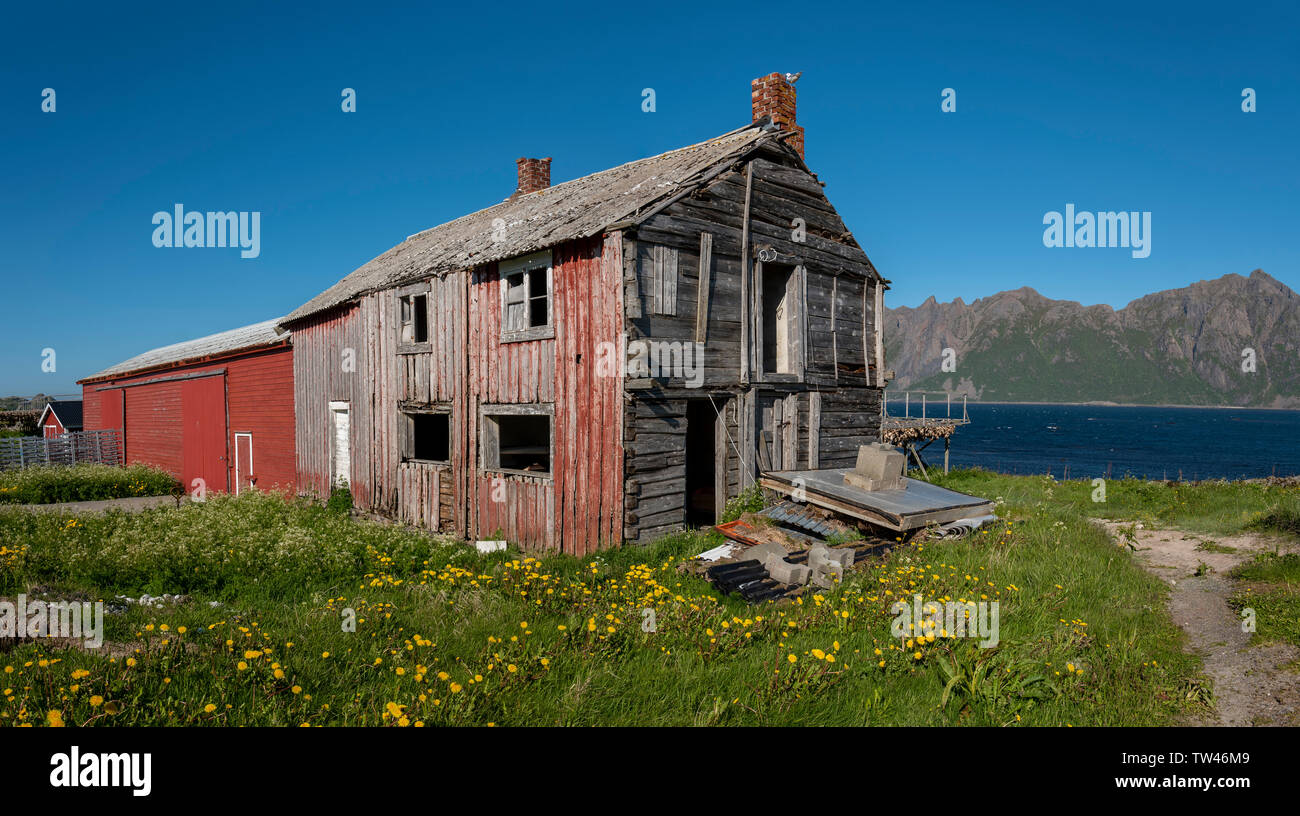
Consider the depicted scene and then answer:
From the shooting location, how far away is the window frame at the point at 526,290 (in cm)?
1218

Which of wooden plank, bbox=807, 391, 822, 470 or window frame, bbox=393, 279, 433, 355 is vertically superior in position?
window frame, bbox=393, 279, 433, 355

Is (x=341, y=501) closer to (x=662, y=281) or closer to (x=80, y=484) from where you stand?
(x=80, y=484)

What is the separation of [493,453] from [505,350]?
2.22 metres

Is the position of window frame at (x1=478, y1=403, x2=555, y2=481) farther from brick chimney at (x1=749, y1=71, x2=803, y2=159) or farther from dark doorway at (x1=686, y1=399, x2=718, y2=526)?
brick chimney at (x1=749, y1=71, x2=803, y2=159)

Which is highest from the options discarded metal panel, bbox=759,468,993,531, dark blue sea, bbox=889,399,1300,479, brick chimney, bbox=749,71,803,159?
brick chimney, bbox=749,71,803,159

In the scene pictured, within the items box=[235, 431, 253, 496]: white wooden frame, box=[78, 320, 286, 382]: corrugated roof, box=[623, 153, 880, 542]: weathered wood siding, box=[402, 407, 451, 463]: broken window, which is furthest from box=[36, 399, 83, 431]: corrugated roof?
box=[623, 153, 880, 542]: weathered wood siding

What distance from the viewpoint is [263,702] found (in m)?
4.47

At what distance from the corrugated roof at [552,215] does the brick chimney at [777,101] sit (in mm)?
946

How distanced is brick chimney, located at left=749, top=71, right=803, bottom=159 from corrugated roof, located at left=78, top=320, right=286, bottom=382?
52.2ft

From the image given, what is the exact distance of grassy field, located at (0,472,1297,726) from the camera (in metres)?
4.58
